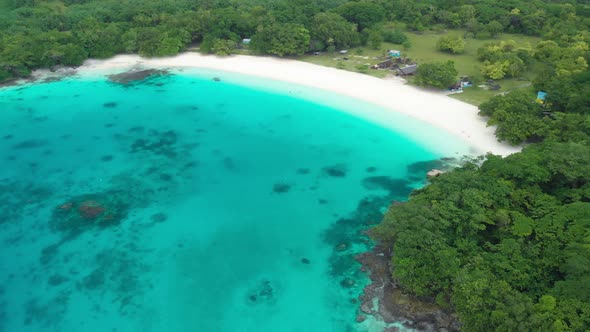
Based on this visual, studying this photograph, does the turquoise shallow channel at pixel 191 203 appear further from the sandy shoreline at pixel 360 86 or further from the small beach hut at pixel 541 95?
the small beach hut at pixel 541 95

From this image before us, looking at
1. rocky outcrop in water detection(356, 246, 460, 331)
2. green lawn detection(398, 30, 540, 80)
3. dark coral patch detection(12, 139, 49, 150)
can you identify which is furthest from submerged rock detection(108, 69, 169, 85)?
rocky outcrop in water detection(356, 246, 460, 331)

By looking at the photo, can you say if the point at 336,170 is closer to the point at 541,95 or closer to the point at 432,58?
the point at 541,95

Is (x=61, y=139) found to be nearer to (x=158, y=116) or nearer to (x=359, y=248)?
(x=158, y=116)

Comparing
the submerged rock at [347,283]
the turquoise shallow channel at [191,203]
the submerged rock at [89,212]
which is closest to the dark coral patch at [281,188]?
the turquoise shallow channel at [191,203]

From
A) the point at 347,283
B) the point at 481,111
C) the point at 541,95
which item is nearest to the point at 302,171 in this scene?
the point at 347,283

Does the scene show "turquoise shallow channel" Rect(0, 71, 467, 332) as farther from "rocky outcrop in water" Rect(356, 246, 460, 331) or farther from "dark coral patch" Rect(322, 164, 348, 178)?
"rocky outcrop in water" Rect(356, 246, 460, 331)
